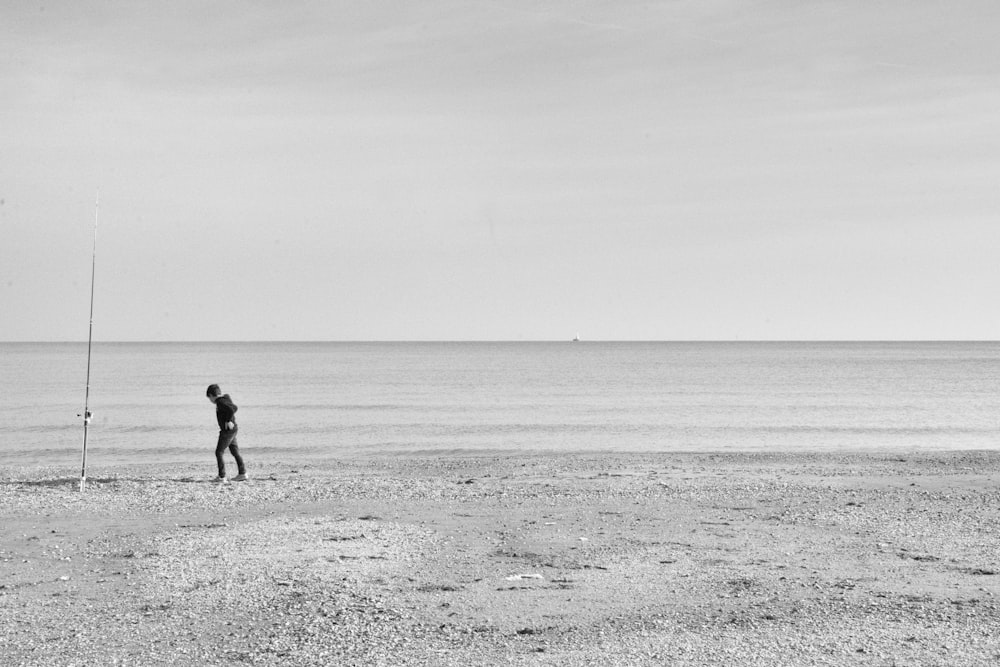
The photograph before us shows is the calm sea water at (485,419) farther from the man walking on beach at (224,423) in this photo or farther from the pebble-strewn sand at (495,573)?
the pebble-strewn sand at (495,573)

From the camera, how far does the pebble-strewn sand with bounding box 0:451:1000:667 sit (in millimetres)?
7328

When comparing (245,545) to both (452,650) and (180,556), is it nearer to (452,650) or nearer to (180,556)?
(180,556)

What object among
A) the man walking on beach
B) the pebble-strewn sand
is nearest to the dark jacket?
the man walking on beach

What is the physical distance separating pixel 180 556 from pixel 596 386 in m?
50.5

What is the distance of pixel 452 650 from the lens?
726 cm

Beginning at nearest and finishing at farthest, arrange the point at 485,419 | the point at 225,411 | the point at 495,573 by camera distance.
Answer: the point at 495,573
the point at 225,411
the point at 485,419

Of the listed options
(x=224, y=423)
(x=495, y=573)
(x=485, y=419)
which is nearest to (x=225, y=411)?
(x=224, y=423)

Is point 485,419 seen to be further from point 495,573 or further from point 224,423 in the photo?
point 495,573

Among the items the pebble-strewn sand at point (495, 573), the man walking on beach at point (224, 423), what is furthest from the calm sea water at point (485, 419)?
the pebble-strewn sand at point (495, 573)

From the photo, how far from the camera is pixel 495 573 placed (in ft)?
31.9

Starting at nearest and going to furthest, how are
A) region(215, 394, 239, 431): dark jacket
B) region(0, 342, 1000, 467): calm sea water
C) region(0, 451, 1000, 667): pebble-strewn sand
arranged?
region(0, 451, 1000, 667): pebble-strewn sand → region(215, 394, 239, 431): dark jacket → region(0, 342, 1000, 467): calm sea water

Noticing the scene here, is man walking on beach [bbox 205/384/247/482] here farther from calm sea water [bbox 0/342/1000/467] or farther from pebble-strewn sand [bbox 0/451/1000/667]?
calm sea water [bbox 0/342/1000/467]

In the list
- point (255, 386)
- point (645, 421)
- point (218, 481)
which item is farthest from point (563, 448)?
point (255, 386)

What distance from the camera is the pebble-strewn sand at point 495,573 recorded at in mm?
7328
